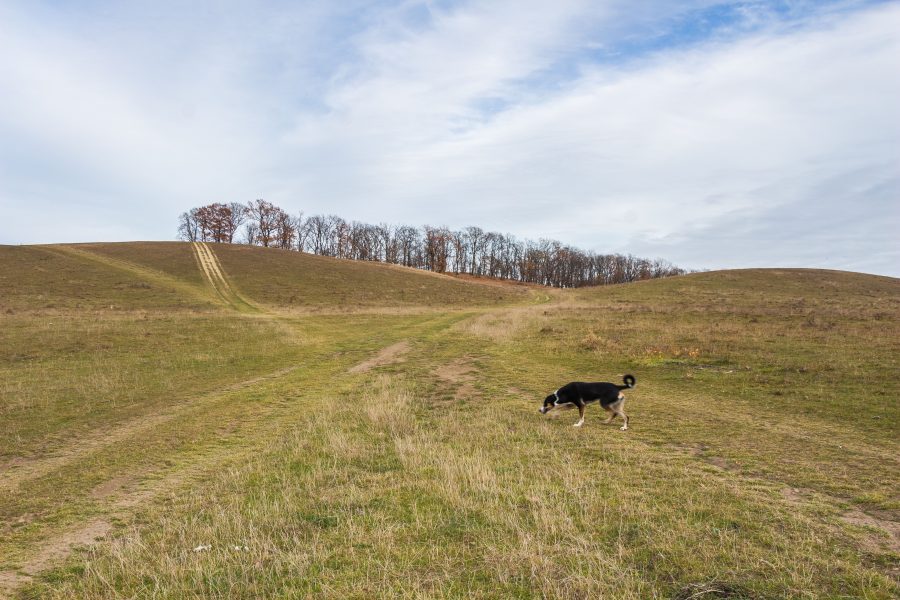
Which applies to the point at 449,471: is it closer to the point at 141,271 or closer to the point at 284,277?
the point at 284,277

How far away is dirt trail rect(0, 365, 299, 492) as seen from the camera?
8680 mm

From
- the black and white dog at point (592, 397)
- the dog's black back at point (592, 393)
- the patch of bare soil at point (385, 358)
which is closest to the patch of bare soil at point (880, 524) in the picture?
the black and white dog at point (592, 397)

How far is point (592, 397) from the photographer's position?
10.9 metres

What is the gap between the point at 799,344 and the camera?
2067 cm

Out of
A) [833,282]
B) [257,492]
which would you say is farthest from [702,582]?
[833,282]

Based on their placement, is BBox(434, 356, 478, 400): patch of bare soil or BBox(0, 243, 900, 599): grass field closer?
BBox(0, 243, 900, 599): grass field

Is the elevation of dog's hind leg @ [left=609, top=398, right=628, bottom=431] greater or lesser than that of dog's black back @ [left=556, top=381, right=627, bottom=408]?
lesser

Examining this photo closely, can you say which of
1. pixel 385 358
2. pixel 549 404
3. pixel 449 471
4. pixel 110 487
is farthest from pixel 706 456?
pixel 385 358

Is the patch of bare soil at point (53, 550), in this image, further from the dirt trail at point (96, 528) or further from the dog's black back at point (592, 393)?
the dog's black back at point (592, 393)

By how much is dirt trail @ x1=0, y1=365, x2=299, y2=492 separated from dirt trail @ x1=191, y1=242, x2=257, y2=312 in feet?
103

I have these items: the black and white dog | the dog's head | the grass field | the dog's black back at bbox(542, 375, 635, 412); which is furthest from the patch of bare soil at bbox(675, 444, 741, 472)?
the dog's head

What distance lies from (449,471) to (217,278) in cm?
6249

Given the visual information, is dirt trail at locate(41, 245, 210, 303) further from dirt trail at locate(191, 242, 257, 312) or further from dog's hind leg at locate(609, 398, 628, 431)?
dog's hind leg at locate(609, 398, 628, 431)

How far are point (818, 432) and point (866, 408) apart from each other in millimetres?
3181
